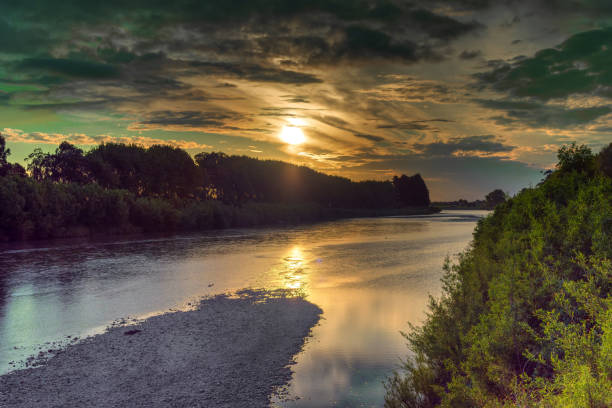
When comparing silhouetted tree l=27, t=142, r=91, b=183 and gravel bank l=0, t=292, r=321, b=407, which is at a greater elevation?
silhouetted tree l=27, t=142, r=91, b=183

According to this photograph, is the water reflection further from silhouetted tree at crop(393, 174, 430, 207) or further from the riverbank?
silhouetted tree at crop(393, 174, 430, 207)

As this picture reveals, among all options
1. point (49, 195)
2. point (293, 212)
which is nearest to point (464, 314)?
point (49, 195)

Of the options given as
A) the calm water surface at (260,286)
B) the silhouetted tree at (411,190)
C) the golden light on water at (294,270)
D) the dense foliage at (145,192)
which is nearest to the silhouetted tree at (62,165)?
the dense foliage at (145,192)

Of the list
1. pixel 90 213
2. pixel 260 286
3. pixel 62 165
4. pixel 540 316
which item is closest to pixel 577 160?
pixel 540 316

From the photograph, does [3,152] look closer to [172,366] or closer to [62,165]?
[62,165]

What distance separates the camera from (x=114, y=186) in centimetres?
7188

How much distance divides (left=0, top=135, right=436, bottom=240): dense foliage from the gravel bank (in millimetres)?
40802

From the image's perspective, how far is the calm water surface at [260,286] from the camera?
9945mm

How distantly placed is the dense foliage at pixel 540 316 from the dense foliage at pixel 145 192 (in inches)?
1944

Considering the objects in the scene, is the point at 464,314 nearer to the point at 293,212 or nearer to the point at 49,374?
the point at 49,374

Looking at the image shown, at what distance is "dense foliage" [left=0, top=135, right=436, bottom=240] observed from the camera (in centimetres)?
4588

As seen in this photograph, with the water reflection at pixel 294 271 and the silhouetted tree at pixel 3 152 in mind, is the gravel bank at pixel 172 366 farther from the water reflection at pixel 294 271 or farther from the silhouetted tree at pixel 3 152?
the silhouetted tree at pixel 3 152

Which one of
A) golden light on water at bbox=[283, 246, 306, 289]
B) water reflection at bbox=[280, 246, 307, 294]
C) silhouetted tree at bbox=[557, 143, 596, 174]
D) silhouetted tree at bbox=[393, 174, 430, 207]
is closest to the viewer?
silhouetted tree at bbox=[557, 143, 596, 174]

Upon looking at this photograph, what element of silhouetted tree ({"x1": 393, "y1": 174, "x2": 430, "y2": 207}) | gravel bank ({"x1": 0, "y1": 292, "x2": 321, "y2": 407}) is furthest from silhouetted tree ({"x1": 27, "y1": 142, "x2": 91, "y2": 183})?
silhouetted tree ({"x1": 393, "y1": 174, "x2": 430, "y2": 207})
